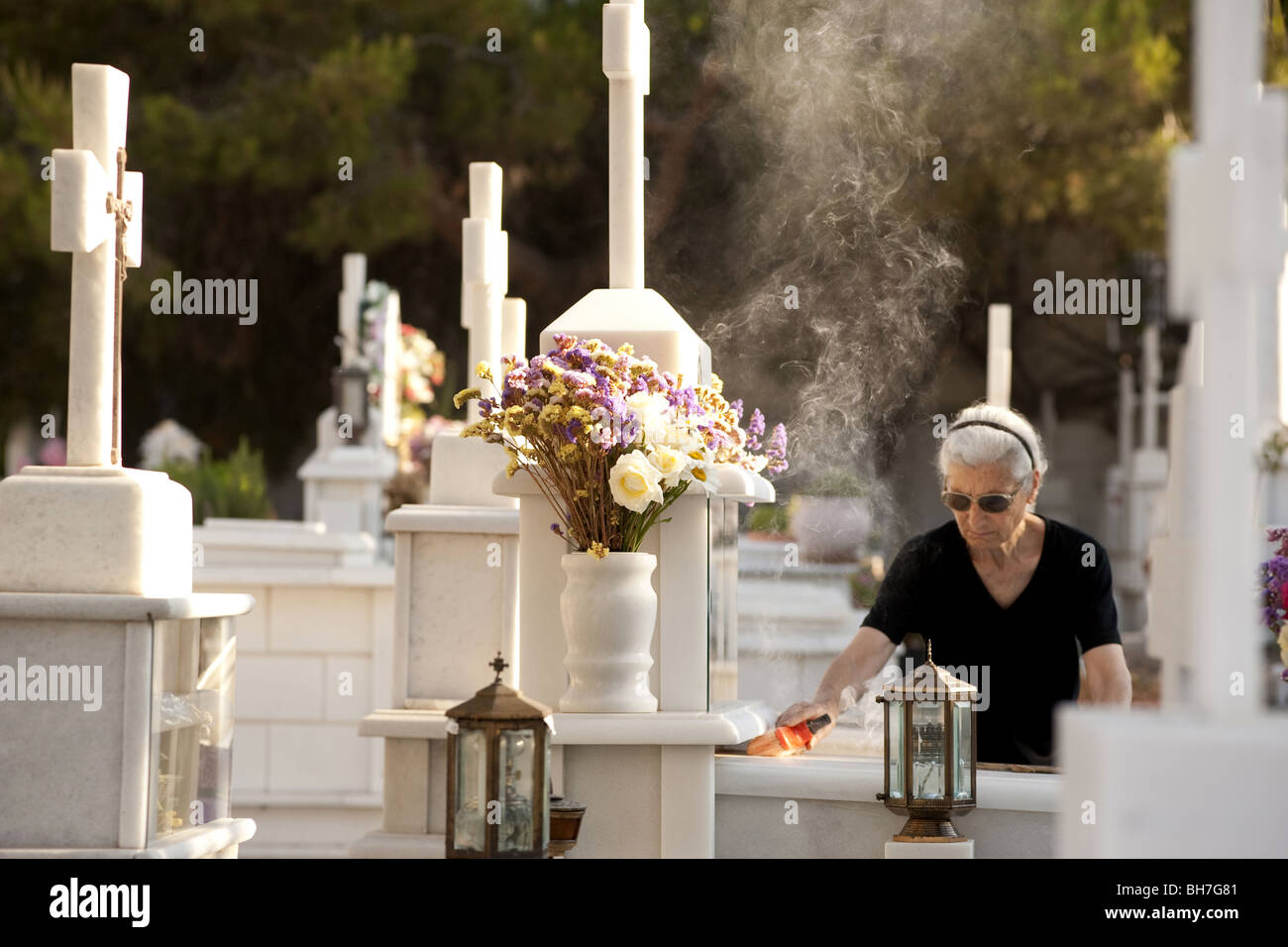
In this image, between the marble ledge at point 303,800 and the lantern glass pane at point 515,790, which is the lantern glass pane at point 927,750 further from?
the marble ledge at point 303,800

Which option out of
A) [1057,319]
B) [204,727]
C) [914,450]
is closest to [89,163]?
[204,727]

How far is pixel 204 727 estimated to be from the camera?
3033 mm

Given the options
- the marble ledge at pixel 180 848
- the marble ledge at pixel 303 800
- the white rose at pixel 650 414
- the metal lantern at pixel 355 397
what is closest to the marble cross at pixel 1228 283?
the white rose at pixel 650 414

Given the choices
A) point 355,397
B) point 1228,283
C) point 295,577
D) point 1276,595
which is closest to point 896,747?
point 1276,595

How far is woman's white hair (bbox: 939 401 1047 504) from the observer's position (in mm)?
3680

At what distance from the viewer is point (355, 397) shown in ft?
29.6

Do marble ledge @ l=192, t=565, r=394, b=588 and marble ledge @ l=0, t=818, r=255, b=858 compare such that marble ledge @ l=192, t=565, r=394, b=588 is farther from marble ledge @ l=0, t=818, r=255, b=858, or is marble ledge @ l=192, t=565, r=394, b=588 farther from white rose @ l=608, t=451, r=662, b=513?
white rose @ l=608, t=451, r=662, b=513

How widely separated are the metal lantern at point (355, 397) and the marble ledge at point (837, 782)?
19.3 feet

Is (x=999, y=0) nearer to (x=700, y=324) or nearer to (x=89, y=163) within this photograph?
(x=700, y=324)

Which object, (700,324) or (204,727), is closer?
(204,727)

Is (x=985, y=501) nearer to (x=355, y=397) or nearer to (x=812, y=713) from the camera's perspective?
(x=812, y=713)

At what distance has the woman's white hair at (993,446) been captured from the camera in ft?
12.1

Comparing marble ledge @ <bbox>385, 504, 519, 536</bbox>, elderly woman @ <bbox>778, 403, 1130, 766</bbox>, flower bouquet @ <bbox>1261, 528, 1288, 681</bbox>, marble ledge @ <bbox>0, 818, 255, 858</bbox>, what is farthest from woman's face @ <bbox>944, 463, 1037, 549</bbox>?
marble ledge @ <bbox>0, 818, 255, 858</bbox>
